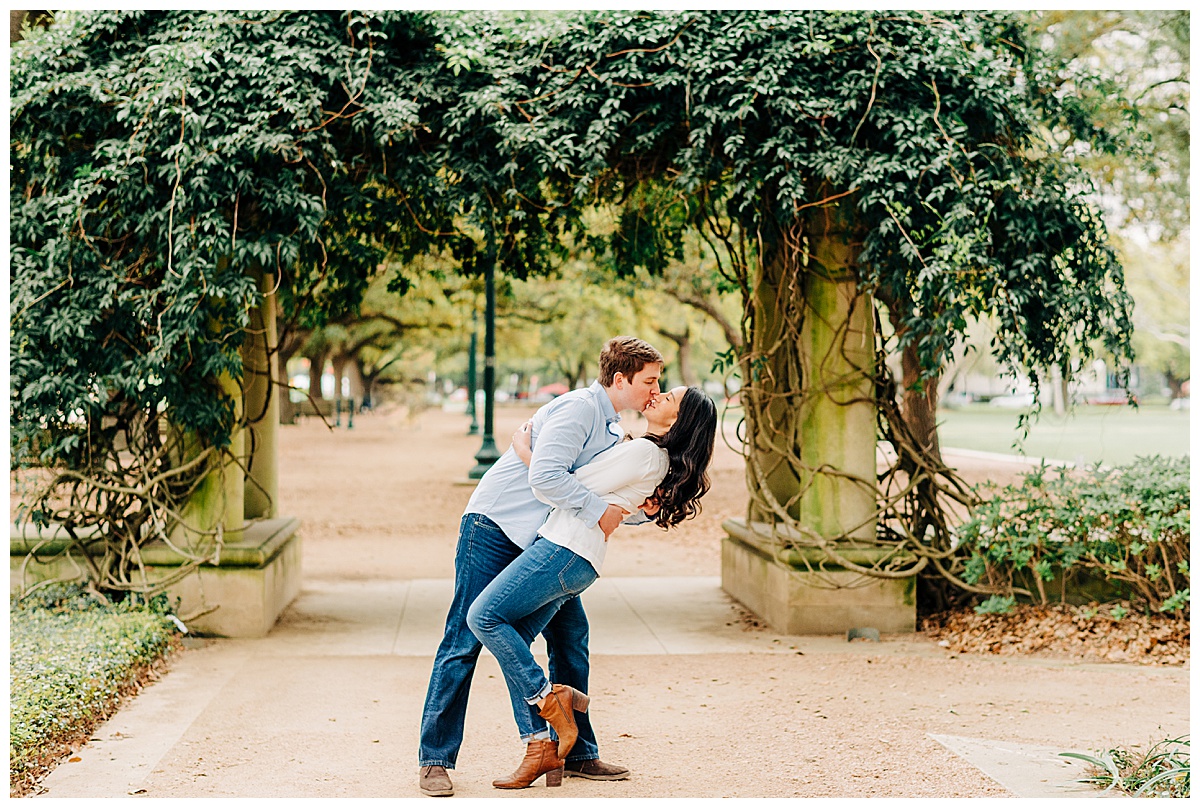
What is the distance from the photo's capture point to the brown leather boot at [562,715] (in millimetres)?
4344

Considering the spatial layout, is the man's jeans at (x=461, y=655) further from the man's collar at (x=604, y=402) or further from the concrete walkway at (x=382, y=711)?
the man's collar at (x=604, y=402)

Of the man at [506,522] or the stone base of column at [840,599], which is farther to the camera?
the stone base of column at [840,599]

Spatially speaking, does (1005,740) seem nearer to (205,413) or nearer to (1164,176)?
(205,413)

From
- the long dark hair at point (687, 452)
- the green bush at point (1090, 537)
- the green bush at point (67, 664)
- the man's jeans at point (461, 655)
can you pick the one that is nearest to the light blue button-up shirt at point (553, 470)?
the man's jeans at point (461, 655)

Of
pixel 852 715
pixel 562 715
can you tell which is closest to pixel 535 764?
pixel 562 715

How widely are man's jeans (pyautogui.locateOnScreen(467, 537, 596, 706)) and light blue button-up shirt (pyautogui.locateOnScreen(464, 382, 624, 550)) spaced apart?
0.47 feet

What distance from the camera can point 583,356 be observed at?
155 feet

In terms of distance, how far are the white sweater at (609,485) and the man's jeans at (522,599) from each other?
4 cm

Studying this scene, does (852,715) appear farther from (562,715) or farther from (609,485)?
(609,485)

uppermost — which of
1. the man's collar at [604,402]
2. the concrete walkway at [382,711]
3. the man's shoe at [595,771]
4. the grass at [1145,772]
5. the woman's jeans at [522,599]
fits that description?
the man's collar at [604,402]

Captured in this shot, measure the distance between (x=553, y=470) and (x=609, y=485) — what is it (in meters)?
0.27

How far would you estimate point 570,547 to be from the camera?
4309 millimetres

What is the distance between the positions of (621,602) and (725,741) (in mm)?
4205

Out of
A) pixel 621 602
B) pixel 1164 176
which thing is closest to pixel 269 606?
pixel 621 602
